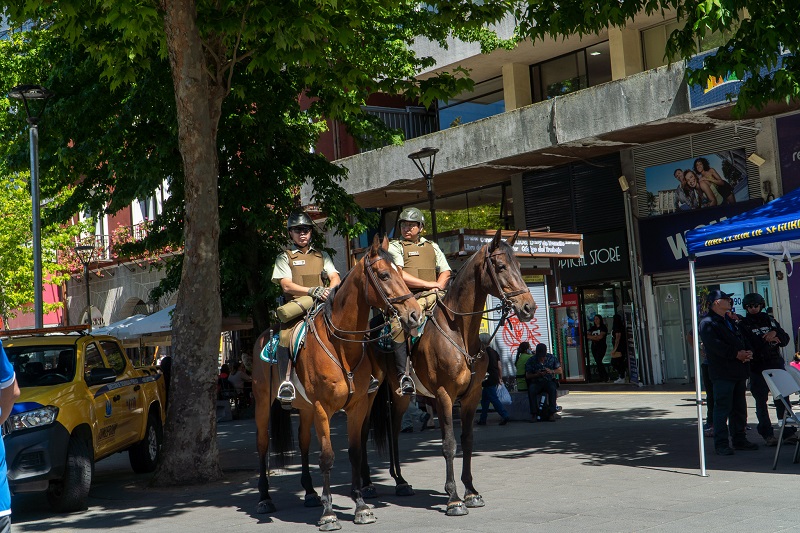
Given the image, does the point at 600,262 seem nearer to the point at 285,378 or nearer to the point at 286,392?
the point at 285,378

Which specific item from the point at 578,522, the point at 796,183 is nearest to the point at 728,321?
the point at 578,522

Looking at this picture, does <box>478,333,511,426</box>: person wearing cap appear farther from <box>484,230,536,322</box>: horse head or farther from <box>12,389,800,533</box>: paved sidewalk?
<box>484,230,536,322</box>: horse head

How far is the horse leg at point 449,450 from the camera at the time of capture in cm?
836

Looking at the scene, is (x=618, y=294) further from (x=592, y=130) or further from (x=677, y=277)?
(x=592, y=130)

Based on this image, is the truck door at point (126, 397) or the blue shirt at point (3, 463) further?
the truck door at point (126, 397)

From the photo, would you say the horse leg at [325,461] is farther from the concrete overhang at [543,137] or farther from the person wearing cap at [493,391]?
the concrete overhang at [543,137]

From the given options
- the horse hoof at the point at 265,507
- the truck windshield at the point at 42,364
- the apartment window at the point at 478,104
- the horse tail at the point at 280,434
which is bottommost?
the horse hoof at the point at 265,507

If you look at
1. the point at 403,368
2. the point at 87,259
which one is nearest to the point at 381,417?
the point at 403,368

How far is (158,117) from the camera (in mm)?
18641

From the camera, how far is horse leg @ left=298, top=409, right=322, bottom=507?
9414 mm

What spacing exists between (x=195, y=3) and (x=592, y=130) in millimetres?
12806

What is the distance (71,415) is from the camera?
33.6 feet

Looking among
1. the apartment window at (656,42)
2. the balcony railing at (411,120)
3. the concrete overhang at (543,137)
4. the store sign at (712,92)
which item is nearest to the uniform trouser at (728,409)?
the store sign at (712,92)

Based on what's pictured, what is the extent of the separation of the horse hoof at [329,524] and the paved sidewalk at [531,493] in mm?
157
